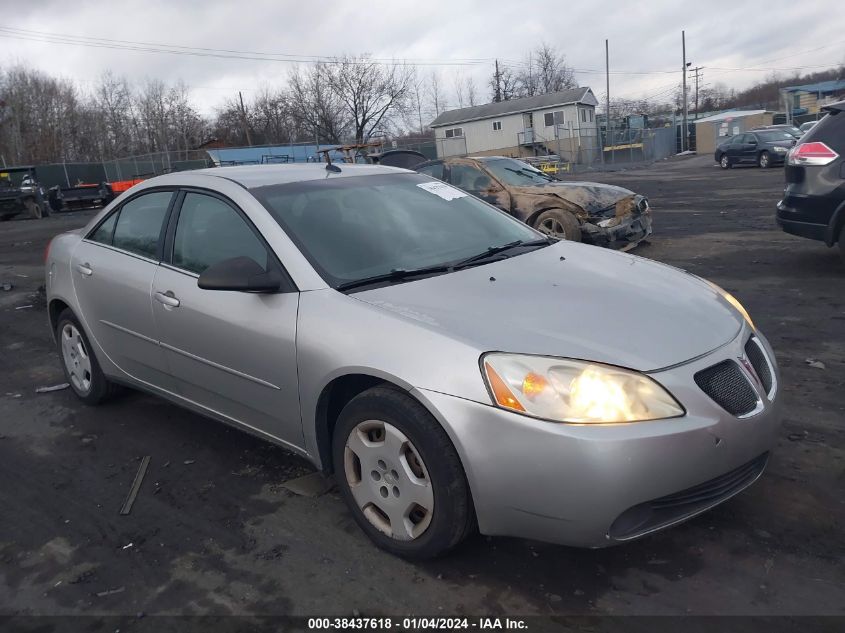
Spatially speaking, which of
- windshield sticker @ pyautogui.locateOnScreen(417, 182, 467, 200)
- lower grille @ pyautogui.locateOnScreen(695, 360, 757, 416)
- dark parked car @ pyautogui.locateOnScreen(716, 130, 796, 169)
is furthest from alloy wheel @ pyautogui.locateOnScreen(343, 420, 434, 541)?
dark parked car @ pyautogui.locateOnScreen(716, 130, 796, 169)

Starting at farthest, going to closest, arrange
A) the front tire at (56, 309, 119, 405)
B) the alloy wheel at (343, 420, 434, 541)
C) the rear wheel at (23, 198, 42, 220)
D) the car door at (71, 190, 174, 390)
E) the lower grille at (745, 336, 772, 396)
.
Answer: the rear wheel at (23, 198, 42, 220) < the front tire at (56, 309, 119, 405) < the car door at (71, 190, 174, 390) < the lower grille at (745, 336, 772, 396) < the alloy wheel at (343, 420, 434, 541)

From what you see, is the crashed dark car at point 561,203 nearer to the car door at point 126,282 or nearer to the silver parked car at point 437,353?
the silver parked car at point 437,353

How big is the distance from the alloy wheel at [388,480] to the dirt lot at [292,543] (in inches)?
6.7

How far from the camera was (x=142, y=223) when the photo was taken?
13.7 ft

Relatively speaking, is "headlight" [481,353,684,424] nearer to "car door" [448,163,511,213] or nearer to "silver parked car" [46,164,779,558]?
"silver parked car" [46,164,779,558]

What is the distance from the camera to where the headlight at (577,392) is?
2391mm

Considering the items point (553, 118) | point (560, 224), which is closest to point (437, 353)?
point (560, 224)

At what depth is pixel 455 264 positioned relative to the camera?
11.1 feet

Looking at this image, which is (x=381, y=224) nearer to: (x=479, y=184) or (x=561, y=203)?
(x=561, y=203)

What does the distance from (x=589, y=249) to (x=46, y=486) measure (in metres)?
3.26

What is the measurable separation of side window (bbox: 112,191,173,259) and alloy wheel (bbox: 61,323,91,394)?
0.85 metres

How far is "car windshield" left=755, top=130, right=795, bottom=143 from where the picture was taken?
25.2 metres

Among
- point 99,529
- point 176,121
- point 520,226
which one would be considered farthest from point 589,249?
point 176,121

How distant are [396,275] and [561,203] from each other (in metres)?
6.50
